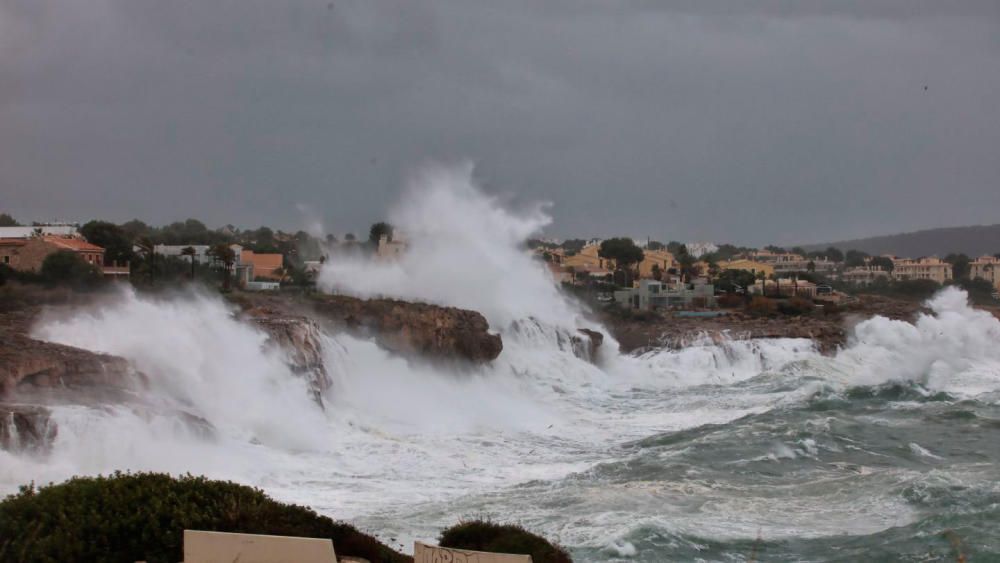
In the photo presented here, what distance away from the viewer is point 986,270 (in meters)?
106

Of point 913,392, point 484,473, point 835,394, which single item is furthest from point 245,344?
point 913,392

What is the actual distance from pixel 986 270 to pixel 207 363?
3809 inches

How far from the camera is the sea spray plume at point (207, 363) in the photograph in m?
22.4

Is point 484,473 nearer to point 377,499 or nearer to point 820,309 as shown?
point 377,499

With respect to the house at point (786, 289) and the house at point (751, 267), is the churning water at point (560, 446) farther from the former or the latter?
the house at point (751, 267)

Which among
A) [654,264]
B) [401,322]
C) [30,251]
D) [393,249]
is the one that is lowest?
[401,322]

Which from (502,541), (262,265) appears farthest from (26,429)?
(262,265)

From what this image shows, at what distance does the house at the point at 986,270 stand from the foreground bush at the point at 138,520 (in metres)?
100

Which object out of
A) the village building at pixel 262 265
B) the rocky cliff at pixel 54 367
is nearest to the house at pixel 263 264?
the village building at pixel 262 265

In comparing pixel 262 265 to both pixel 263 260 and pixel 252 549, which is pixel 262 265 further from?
pixel 252 549

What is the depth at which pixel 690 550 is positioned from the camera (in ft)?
46.0

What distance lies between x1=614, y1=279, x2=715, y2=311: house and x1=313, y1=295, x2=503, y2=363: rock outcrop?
31.8 m

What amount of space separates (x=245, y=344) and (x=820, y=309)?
148 ft

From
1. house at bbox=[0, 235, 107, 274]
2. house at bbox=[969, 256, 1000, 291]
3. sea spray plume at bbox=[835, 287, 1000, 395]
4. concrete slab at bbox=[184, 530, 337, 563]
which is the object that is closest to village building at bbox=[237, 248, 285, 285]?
house at bbox=[0, 235, 107, 274]
